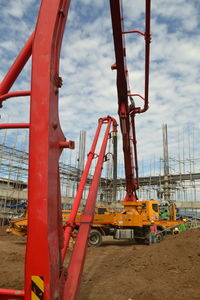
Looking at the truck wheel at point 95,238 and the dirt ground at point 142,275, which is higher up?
the dirt ground at point 142,275

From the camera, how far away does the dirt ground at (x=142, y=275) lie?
4906 mm

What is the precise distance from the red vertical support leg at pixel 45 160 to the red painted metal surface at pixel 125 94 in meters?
4.51

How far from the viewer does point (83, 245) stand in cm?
292

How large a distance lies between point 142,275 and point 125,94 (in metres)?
5.65

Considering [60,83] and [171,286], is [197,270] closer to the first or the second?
[171,286]

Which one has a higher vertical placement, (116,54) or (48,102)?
(116,54)

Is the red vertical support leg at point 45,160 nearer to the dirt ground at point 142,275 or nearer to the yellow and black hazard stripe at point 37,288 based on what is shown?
the yellow and black hazard stripe at point 37,288

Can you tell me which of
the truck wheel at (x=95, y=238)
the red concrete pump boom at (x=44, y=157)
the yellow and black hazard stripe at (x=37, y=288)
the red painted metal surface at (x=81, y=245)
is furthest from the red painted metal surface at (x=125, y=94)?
the yellow and black hazard stripe at (x=37, y=288)

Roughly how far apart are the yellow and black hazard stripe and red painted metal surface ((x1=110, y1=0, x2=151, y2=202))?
18.6 feet

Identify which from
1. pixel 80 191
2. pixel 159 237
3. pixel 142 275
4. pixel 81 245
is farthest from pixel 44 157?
pixel 159 237

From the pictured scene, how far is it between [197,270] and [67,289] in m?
5.17

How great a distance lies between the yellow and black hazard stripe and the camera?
145cm

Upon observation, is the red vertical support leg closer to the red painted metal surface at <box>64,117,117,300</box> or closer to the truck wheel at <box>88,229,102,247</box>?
the red painted metal surface at <box>64,117,117,300</box>

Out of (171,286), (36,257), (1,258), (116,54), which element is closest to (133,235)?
(1,258)
